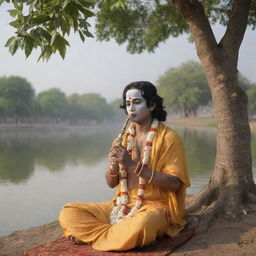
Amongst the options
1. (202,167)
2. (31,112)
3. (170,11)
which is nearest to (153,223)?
(170,11)

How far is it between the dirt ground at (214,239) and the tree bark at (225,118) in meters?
0.37

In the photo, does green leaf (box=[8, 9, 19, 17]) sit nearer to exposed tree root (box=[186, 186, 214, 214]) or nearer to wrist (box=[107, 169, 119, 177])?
wrist (box=[107, 169, 119, 177])

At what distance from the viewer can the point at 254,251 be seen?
3.71m

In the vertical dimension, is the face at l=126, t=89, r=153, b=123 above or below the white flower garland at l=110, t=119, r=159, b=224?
above

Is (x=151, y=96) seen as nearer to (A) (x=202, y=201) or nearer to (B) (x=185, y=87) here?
(A) (x=202, y=201)

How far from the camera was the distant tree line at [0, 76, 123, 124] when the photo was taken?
54406 mm

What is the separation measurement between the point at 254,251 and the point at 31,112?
58.4 meters

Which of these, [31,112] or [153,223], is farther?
[31,112]

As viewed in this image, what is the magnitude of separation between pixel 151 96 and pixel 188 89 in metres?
60.7

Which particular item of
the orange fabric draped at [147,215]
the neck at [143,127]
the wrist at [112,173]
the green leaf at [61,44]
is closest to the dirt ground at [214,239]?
the orange fabric draped at [147,215]

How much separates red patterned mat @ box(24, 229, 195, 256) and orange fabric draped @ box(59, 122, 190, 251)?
70 mm

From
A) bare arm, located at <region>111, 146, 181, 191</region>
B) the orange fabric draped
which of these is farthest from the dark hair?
bare arm, located at <region>111, 146, 181, 191</region>

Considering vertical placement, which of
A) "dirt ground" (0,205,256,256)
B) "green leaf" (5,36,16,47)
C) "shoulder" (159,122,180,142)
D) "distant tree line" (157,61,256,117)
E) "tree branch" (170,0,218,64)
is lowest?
"dirt ground" (0,205,256,256)

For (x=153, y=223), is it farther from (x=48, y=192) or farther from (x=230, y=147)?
(x=48, y=192)
